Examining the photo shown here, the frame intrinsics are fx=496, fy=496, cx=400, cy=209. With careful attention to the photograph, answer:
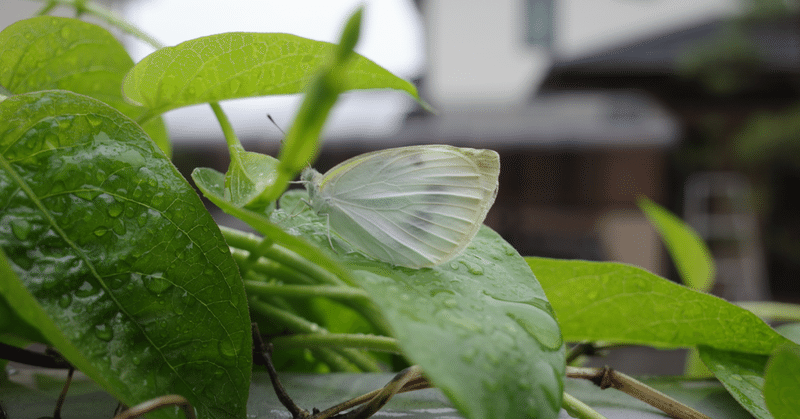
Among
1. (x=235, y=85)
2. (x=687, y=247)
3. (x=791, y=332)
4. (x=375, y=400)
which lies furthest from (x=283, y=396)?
(x=687, y=247)

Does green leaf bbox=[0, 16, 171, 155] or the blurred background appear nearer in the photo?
green leaf bbox=[0, 16, 171, 155]

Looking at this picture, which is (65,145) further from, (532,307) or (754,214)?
(754,214)

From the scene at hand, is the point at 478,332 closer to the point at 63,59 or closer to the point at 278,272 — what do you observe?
the point at 278,272

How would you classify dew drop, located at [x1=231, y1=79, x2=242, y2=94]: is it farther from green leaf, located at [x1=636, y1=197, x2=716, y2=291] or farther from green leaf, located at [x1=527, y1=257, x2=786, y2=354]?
green leaf, located at [x1=636, y1=197, x2=716, y2=291]

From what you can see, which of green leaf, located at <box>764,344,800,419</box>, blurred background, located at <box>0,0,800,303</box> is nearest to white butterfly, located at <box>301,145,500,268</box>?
green leaf, located at <box>764,344,800,419</box>

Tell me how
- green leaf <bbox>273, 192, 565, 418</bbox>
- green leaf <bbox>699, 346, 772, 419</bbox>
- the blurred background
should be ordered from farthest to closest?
the blurred background
green leaf <bbox>699, 346, 772, 419</bbox>
green leaf <bbox>273, 192, 565, 418</bbox>

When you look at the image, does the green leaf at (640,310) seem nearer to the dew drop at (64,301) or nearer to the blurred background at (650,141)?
the dew drop at (64,301)
